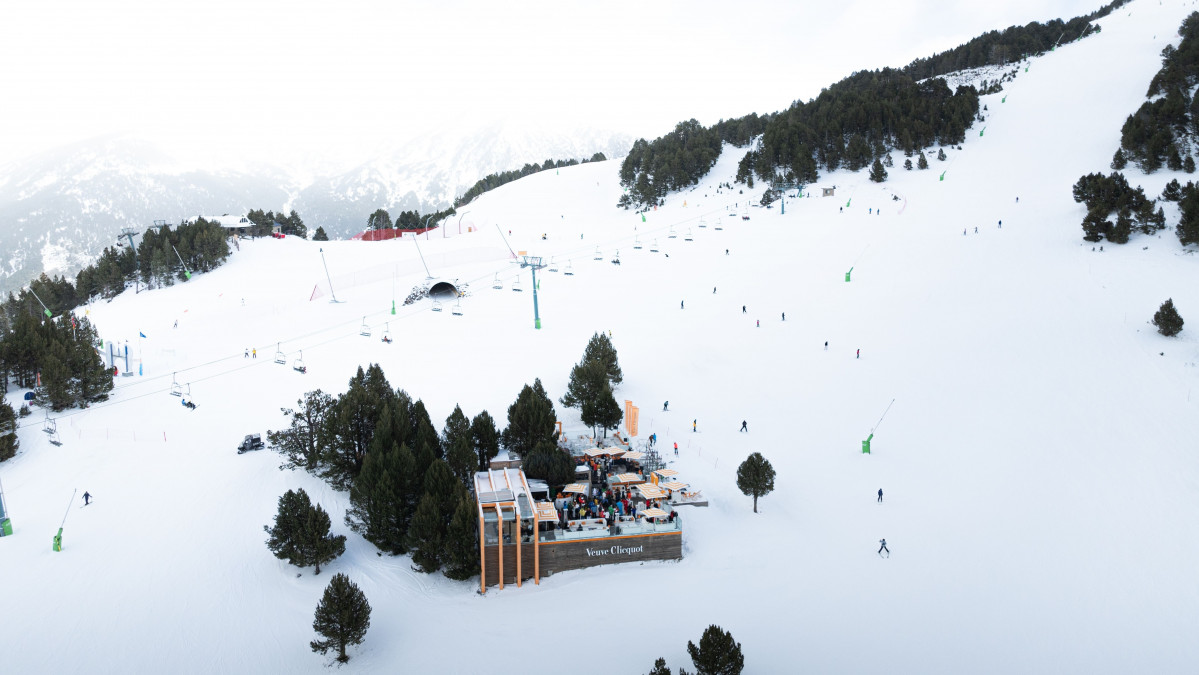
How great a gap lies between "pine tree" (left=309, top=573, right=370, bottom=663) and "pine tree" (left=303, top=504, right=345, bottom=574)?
371 cm

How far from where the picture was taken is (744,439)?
3394cm

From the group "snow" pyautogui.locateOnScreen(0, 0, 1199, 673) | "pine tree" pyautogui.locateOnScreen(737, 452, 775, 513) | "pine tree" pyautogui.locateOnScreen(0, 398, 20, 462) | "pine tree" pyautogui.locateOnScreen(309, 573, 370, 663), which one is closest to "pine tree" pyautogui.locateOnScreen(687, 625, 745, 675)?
"snow" pyautogui.locateOnScreen(0, 0, 1199, 673)

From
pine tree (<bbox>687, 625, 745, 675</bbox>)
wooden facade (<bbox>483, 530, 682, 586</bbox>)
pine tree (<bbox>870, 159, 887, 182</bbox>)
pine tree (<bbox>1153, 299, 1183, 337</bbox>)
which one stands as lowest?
wooden facade (<bbox>483, 530, 682, 586</bbox>)

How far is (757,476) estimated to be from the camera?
26859 millimetres

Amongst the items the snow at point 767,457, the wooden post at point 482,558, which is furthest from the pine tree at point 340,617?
the wooden post at point 482,558

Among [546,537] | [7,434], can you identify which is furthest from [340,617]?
[7,434]

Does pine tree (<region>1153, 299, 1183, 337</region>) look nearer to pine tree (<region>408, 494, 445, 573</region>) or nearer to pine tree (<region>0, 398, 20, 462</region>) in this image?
pine tree (<region>408, 494, 445, 573</region>)

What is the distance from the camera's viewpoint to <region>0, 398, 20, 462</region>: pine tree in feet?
105

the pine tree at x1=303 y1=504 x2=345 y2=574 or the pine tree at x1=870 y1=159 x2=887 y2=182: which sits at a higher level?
the pine tree at x1=870 y1=159 x2=887 y2=182

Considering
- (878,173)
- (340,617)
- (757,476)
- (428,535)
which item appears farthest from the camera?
(878,173)

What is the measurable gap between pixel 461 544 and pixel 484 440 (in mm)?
7708

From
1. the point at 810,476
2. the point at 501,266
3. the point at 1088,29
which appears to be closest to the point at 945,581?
the point at 810,476

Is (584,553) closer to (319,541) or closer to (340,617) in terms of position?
(340,617)

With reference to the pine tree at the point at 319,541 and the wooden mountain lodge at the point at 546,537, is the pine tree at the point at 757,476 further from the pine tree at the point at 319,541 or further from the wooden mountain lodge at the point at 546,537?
the pine tree at the point at 319,541
